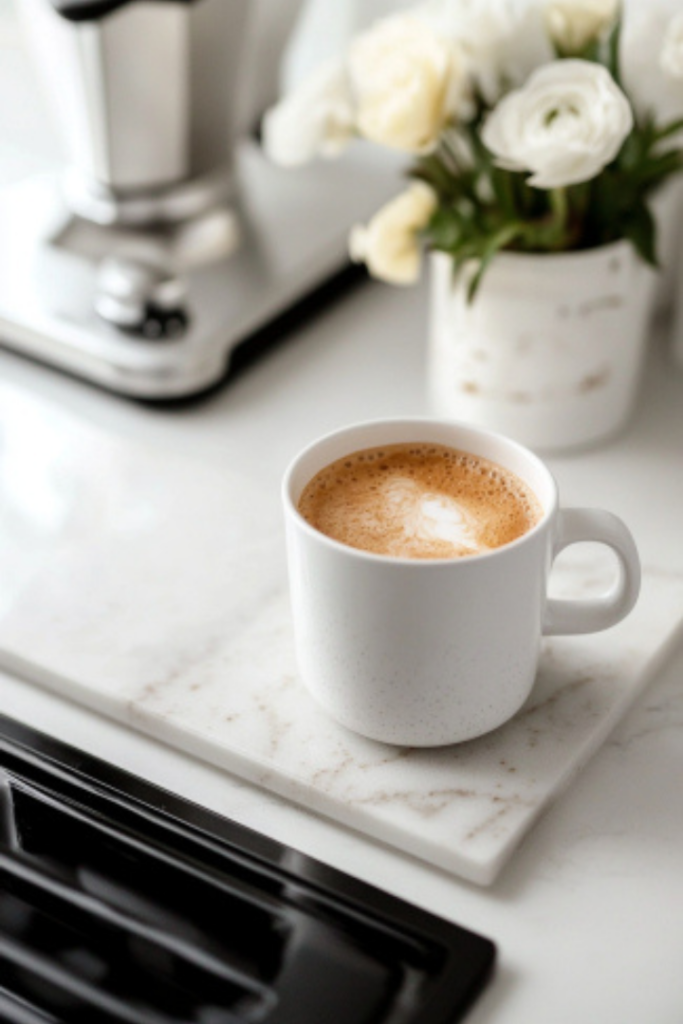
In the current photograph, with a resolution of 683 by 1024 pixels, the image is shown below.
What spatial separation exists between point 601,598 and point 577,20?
1.11 ft

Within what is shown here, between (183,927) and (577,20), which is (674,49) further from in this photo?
(183,927)

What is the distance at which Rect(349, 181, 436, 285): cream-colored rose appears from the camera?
2.65 feet

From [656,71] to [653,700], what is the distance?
36 centimetres

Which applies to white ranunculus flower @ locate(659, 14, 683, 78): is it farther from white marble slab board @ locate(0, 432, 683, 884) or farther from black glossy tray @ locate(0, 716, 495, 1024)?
black glossy tray @ locate(0, 716, 495, 1024)

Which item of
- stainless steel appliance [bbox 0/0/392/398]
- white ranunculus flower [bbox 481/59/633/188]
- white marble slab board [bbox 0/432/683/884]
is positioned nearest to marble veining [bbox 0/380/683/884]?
white marble slab board [bbox 0/432/683/884]

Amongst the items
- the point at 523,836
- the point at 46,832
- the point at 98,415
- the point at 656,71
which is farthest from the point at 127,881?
the point at 656,71

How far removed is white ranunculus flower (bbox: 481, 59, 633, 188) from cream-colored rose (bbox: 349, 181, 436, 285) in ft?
0.26

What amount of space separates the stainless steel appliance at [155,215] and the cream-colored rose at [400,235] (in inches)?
5.3

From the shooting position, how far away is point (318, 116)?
0.83 meters

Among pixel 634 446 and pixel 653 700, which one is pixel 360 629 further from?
pixel 634 446

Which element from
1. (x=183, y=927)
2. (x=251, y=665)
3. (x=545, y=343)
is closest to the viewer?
(x=183, y=927)

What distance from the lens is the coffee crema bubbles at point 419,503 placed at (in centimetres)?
61

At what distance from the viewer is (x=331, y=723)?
64cm

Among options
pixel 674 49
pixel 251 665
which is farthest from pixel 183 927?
pixel 674 49
